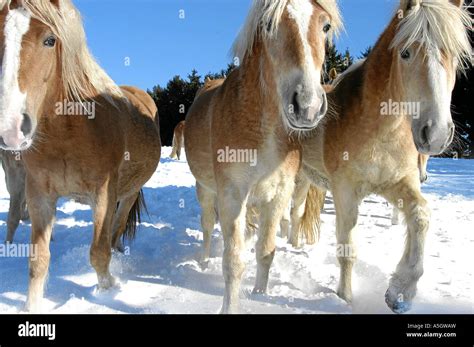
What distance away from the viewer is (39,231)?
356cm

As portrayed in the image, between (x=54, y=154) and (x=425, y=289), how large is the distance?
3478 mm

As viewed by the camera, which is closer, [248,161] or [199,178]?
[248,161]

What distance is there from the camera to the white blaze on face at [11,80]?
2.68 m

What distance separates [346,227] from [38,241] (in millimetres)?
2601

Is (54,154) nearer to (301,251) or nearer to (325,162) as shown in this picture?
(325,162)

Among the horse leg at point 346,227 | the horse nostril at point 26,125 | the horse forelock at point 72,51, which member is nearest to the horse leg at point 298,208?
the horse leg at point 346,227

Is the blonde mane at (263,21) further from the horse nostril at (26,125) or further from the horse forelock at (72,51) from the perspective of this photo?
the horse nostril at (26,125)

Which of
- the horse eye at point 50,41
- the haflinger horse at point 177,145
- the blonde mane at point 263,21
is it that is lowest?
the horse eye at point 50,41

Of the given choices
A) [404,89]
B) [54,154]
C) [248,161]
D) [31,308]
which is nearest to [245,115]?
[248,161]

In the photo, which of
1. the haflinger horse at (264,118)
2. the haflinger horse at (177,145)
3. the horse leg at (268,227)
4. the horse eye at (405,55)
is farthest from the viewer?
the haflinger horse at (177,145)

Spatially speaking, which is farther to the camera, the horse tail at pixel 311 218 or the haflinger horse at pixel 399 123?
the horse tail at pixel 311 218

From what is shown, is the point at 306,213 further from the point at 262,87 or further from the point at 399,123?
the point at 262,87
